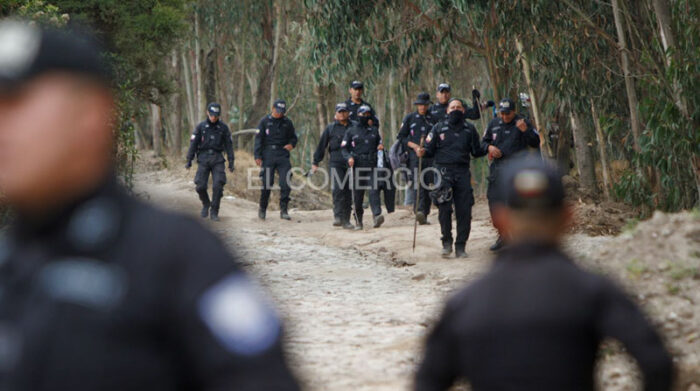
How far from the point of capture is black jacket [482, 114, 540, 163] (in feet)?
38.5

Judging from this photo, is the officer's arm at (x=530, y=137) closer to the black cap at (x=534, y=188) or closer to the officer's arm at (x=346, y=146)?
the officer's arm at (x=346, y=146)

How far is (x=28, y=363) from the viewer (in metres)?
1.50

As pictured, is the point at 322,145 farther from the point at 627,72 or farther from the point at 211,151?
the point at 627,72

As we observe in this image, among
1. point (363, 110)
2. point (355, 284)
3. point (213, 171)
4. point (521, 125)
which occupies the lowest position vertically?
point (355, 284)

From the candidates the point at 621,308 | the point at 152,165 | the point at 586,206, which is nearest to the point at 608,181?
the point at 586,206

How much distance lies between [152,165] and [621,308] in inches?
1057

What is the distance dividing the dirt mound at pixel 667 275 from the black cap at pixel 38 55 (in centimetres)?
461

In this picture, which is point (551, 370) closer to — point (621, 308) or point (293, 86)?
point (621, 308)

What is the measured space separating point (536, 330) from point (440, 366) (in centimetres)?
28

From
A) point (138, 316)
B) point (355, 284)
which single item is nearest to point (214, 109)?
point (355, 284)

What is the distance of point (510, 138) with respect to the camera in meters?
11.8

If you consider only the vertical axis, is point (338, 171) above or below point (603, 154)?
below

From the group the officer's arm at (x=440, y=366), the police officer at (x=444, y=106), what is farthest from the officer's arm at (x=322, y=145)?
the officer's arm at (x=440, y=366)

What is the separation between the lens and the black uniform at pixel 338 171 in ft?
52.5
